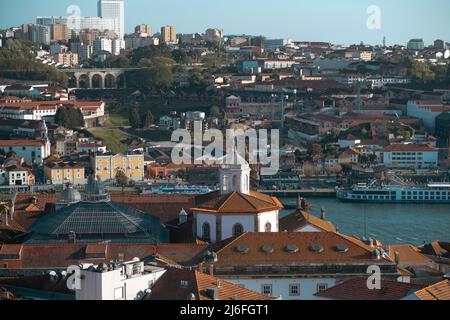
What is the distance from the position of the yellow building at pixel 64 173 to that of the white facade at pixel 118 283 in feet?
27.3

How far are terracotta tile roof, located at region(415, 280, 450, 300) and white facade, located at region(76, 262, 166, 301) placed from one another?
0.94m

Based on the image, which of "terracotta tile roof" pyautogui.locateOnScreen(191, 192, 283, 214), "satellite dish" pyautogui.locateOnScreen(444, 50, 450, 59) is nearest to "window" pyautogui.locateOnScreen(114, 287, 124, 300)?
"terracotta tile roof" pyautogui.locateOnScreen(191, 192, 283, 214)

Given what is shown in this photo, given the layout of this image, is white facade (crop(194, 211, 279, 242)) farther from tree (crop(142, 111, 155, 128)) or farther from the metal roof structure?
tree (crop(142, 111, 155, 128))

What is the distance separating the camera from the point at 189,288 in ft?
12.5

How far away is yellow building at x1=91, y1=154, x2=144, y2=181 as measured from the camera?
1258 centimetres

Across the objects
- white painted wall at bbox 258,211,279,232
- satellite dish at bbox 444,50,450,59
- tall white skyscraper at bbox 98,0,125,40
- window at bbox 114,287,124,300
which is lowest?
white painted wall at bbox 258,211,279,232

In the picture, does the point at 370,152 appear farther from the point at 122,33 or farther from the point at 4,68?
the point at 122,33

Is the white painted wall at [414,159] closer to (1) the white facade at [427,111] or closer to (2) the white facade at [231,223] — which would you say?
(1) the white facade at [427,111]

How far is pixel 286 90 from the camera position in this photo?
66.4 feet

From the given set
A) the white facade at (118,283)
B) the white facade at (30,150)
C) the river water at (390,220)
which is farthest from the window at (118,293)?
the white facade at (30,150)

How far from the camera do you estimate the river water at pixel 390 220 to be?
27.9 ft
